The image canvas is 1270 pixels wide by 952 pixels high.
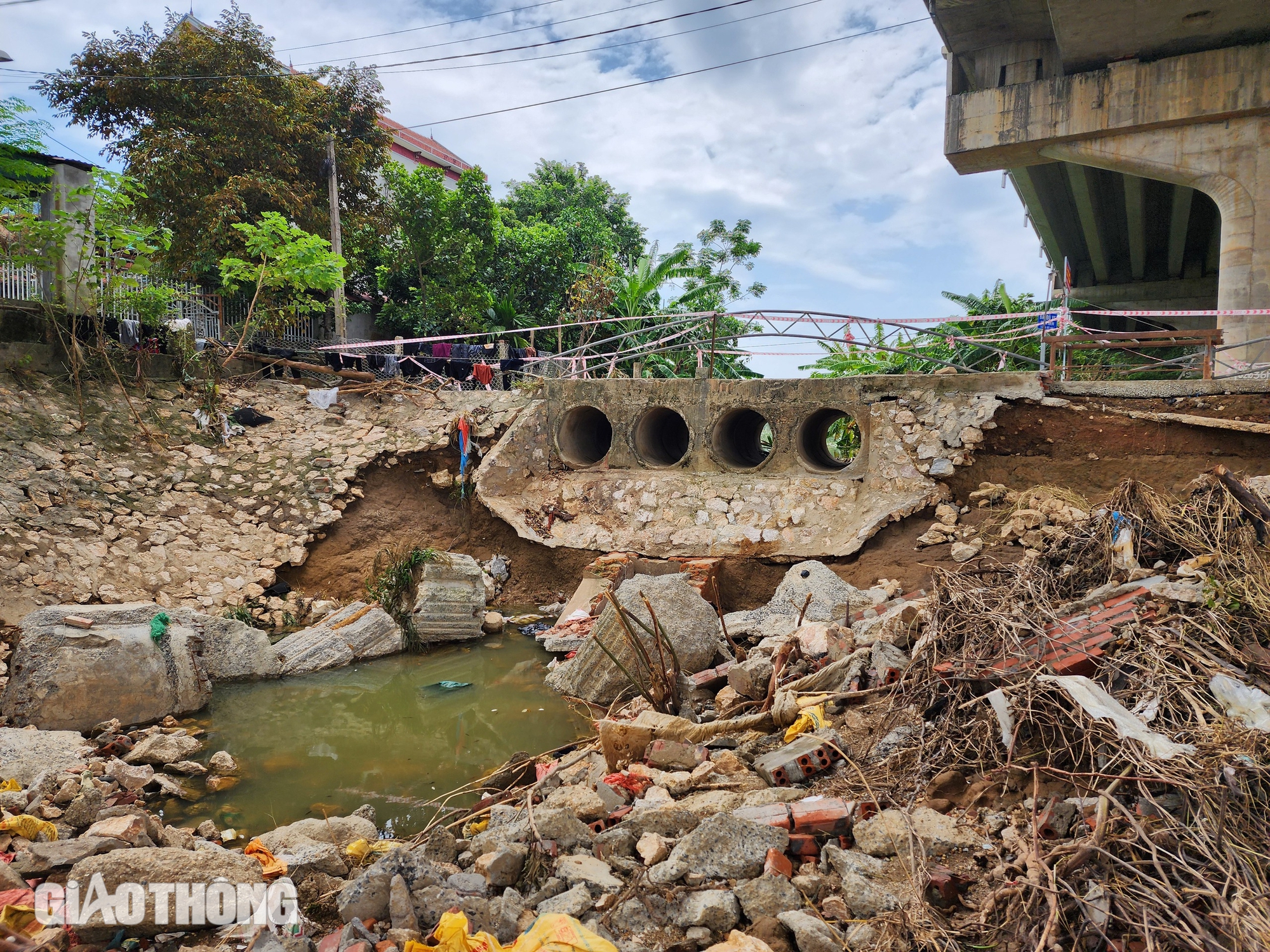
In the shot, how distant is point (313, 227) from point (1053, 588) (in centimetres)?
1643

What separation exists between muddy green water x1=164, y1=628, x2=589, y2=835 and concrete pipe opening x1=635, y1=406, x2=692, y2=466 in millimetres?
4984

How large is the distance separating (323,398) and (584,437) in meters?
4.59

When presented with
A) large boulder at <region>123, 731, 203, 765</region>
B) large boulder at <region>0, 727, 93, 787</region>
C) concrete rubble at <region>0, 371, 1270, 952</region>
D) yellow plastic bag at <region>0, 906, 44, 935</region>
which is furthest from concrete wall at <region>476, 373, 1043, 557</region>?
yellow plastic bag at <region>0, 906, 44, 935</region>

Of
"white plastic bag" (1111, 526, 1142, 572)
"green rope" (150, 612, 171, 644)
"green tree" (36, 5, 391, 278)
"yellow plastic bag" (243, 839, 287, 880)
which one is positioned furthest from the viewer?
"green tree" (36, 5, 391, 278)

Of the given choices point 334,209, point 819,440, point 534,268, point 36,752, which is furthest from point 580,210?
point 36,752

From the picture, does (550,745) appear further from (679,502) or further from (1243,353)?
(1243,353)

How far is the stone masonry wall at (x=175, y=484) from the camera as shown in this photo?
8922mm

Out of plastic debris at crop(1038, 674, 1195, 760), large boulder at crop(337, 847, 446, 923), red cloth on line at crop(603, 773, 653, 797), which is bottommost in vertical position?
red cloth on line at crop(603, 773, 653, 797)

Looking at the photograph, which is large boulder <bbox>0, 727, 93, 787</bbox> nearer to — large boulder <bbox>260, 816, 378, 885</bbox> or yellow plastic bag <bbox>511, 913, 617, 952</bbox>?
large boulder <bbox>260, 816, 378, 885</bbox>

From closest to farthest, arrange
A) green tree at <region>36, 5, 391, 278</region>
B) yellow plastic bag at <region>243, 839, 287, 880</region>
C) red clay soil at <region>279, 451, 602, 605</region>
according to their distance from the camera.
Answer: yellow plastic bag at <region>243, 839, 287, 880</region> → red clay soil at <region>279, 451, 602, 605</region> → green tree at <region>36, 5, 391, 278</region>

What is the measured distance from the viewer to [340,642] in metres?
8.53

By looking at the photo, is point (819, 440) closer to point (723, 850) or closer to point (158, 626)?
point (158, 626)

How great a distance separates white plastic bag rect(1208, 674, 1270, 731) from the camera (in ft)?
10.4

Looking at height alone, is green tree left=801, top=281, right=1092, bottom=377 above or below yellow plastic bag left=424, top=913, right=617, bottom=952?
above
